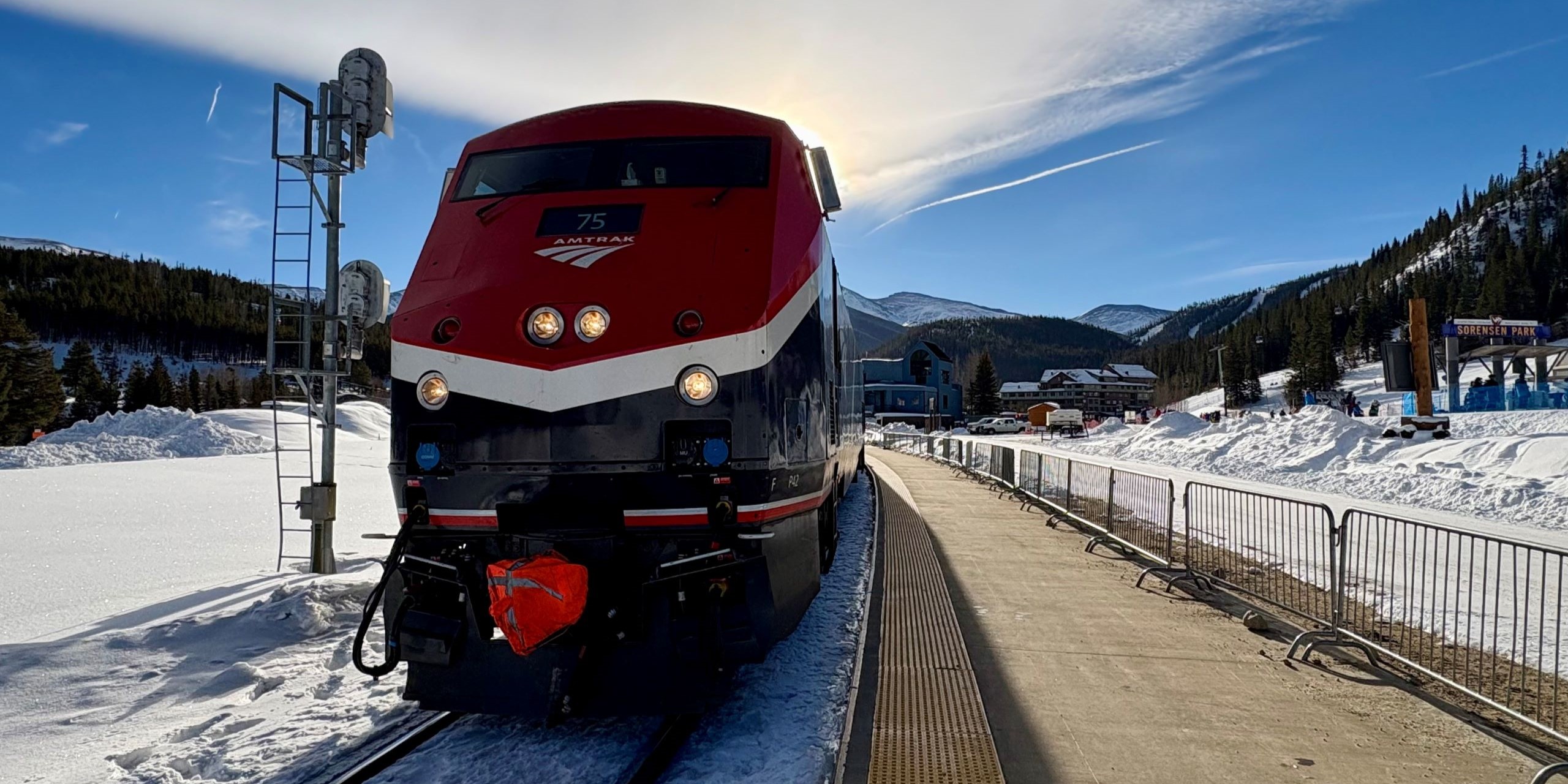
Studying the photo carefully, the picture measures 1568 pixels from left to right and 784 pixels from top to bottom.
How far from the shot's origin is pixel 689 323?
13.0 ft

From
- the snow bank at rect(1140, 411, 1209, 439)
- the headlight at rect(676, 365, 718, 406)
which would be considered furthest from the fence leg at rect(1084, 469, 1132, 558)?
the snow bank at rect(1140, 411, 1209, 439)

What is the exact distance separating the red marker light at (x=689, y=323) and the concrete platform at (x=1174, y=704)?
270cm

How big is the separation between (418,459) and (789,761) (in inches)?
96.8

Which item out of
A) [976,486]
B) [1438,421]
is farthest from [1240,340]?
[976,486]

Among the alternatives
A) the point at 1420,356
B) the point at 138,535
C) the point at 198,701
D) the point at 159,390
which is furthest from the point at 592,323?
the point at 159,390

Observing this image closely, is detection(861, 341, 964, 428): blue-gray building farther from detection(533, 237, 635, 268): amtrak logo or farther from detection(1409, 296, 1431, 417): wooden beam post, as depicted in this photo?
detection(533, 237, 635, 268): amtrak logo

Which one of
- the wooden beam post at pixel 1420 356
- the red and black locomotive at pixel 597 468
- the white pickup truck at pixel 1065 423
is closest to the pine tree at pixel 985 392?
the white pickup truck at pixel 1065 423

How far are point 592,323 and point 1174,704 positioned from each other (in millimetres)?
4225

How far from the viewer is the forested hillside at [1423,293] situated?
101938 millimetres

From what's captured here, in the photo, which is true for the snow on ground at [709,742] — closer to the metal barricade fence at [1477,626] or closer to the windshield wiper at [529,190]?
the windshield wiper at [529,190]

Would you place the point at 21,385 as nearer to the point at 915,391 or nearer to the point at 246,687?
the point at 246,687

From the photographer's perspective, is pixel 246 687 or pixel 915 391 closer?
pixel 246 687

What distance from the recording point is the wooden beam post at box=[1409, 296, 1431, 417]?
2684 cm

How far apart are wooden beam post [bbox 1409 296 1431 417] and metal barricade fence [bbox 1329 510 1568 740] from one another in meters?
21.4
